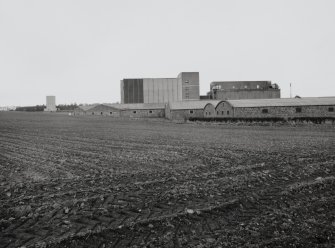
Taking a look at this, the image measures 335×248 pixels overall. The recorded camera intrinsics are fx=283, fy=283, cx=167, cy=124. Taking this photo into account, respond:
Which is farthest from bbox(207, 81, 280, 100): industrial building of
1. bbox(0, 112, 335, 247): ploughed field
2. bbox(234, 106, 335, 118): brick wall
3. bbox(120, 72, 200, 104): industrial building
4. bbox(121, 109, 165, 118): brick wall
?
bbox(0, 112, 335, 247): ploughed field

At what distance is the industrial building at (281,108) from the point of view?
48312mm

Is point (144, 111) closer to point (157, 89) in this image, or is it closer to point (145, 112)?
point (145, 112)

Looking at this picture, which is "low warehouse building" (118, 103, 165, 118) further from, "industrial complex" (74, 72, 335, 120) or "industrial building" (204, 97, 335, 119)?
"industrial building" (204, 97, 335, 119)

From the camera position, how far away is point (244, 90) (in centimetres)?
8325

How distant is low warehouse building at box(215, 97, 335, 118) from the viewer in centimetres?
4831

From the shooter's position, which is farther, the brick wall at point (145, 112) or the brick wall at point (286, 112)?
the brick wall at point (145, 112)

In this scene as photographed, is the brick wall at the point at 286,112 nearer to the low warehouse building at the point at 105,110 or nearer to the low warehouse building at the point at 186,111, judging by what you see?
the low warehouse building at the point at 186,111

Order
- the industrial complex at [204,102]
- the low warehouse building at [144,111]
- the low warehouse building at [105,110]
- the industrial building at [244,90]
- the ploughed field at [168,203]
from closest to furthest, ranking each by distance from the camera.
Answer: the ploughed field at [168,203] < the industrial complex at [204,102] < the low warehouse building at [144,111] < the low warehouse building at [105,110] < the industrial building at [244,90]

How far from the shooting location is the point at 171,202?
684 cm

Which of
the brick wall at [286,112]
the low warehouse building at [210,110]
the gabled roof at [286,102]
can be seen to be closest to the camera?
the brick wall at [286,112]

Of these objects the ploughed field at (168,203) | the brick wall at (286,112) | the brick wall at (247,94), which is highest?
the brick wall at (247,94)

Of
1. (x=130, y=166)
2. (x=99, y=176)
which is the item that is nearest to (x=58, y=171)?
(x=99, y=176)

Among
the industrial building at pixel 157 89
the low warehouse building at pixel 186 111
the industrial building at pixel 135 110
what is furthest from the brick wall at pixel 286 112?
the industrial building at pixel 157 89

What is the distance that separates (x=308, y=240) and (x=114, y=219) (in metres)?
3.66
